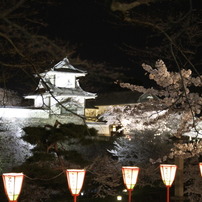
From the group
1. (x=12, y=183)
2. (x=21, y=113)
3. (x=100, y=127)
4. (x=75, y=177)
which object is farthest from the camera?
(x=100, y=127)

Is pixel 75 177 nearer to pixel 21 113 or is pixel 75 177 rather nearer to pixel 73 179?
pixel 73 179

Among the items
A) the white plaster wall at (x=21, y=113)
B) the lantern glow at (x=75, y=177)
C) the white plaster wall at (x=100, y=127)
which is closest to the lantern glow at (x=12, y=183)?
the lantern glow at (x=75, y=177)

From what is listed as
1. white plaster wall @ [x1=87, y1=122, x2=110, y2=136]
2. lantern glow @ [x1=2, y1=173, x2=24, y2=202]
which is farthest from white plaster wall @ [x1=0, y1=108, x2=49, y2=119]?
lantern glow @ [x1=2, y1=173, x2=24, y2=202]

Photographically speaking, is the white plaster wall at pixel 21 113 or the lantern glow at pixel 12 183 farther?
the white plaster wall at pixel 21 113

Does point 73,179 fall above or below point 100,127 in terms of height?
below

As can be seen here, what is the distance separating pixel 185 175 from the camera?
11938 mm

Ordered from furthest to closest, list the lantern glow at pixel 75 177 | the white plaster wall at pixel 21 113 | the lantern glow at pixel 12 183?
the white plaster wall at pixel 21 113 < the lantern glow at pixel 75 177 < the lantern glow at pixel 12 183

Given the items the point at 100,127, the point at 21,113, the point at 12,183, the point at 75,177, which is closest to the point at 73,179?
the point at 75,177

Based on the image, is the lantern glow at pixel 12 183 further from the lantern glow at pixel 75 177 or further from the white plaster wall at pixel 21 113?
the white plaster wall at pixel 21 113

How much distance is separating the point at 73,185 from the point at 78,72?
13.8 meters

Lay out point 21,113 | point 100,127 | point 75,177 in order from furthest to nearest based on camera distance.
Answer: point 100,127
point 21,113
point 75,177

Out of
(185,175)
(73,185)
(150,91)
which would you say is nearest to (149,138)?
(150,91)

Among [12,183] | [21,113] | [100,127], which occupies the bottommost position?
[12,183]

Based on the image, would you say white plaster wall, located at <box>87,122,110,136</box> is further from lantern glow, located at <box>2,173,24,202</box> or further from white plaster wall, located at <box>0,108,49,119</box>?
lantern glow, located at <box>2,173,24,202</box>
